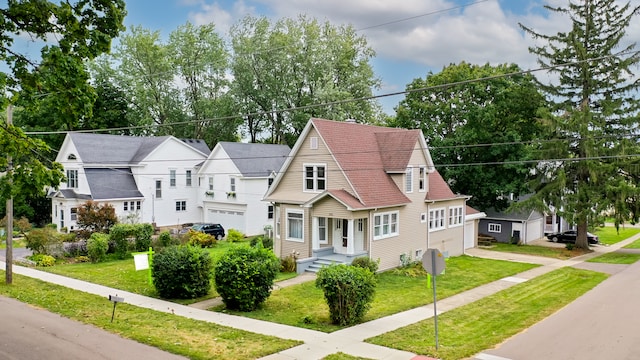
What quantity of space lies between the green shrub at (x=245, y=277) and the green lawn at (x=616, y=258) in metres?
22.9

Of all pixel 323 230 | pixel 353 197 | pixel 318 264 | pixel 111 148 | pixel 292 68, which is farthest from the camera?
pixel 292 68

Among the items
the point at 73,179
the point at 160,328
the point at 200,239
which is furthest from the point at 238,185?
the point at 160,328

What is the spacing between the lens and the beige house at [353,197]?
23641 mm

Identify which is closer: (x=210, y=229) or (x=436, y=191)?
(x=436, y=191)

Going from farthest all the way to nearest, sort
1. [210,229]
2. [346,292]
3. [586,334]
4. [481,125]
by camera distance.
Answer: [481,125] → [210,229] → [346,292] → [586,334]

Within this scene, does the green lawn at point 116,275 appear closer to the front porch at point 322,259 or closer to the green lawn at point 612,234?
the front porch at point 322,259

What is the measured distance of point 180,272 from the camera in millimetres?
17453

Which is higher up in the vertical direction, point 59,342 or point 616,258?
point 59,342

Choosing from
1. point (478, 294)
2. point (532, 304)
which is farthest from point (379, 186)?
point (532, 304)

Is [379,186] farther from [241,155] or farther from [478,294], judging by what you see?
[241,155]

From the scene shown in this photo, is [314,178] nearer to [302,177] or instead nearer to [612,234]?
[302,177]

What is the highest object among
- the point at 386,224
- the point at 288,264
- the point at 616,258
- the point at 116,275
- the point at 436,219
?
the point at 386,224

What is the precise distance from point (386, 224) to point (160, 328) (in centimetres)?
1375

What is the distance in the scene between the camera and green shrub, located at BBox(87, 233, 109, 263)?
25.4 metres
